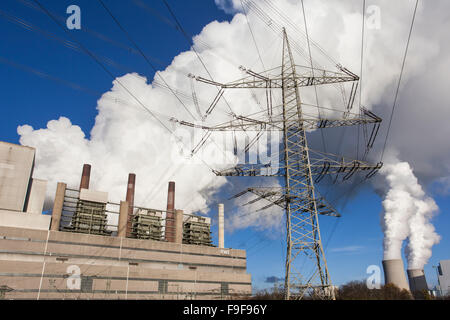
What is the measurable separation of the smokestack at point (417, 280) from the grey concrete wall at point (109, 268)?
173 feet

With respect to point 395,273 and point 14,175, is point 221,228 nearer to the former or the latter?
point 395,273

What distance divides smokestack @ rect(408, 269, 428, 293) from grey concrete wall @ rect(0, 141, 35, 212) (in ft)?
369

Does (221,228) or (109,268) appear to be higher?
(221,228)

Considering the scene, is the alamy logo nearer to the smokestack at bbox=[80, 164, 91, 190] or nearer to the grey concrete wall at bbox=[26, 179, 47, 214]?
the grey concrete wall at bbox=[26, 179, 47, 214]

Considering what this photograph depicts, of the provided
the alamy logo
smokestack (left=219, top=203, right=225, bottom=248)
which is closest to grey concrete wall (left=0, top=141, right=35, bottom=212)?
the alamy logo

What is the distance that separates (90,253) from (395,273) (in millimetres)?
80085

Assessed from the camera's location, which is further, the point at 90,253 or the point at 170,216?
the point at 170,216

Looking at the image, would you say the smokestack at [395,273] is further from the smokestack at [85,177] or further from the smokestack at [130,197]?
the smokestack at [85,177]

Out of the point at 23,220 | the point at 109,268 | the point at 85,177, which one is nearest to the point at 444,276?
the point at 109,268

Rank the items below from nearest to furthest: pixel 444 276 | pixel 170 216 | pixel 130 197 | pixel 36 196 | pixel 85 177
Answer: pixel 36 196, pixel 85 177, pixel 130 197, pixel 170 216, pixel 444 276

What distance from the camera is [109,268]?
71188mm

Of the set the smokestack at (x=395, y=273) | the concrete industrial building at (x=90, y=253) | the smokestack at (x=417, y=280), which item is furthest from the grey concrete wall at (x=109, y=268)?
the smokestack at (x=417, y=280)

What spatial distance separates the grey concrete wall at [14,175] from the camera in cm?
6938
